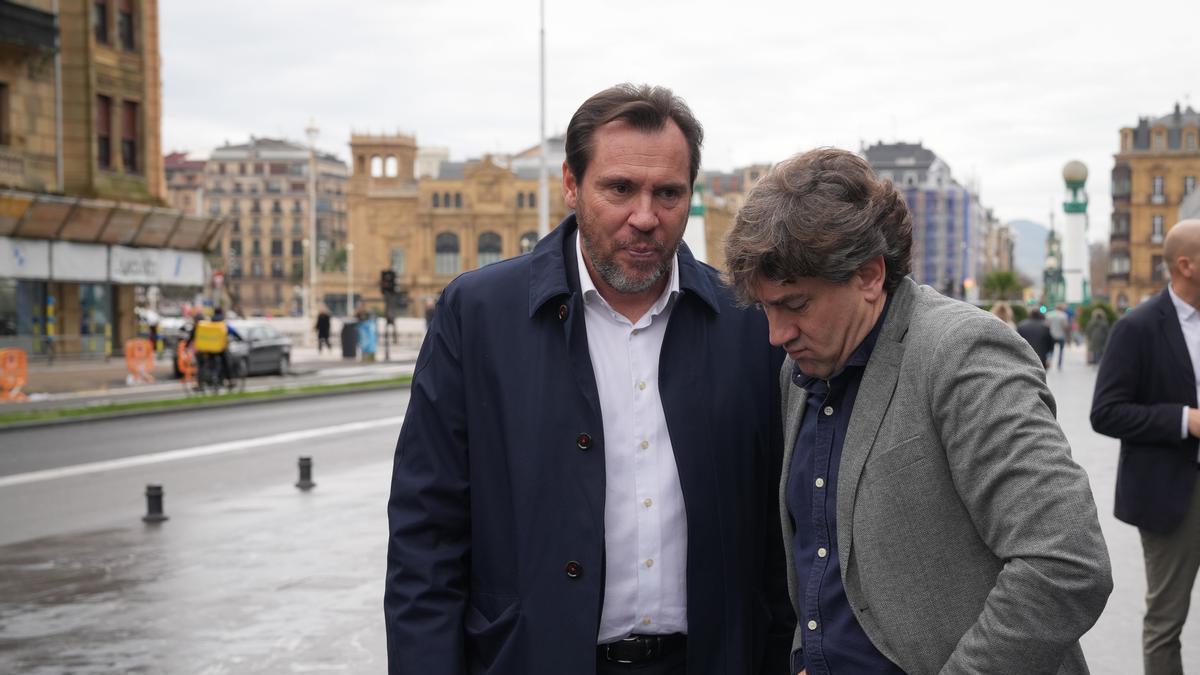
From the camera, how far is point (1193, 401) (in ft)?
16.7

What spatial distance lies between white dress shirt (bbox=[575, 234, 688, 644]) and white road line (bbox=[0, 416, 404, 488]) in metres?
11.9

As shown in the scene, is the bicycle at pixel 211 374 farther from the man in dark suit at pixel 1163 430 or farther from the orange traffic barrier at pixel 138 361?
the man in dark suit at pixel 1163 430

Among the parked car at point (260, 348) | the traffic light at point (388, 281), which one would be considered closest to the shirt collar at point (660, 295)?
the parked car at point (260, 348)

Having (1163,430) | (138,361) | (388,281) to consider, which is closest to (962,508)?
(1163,430)

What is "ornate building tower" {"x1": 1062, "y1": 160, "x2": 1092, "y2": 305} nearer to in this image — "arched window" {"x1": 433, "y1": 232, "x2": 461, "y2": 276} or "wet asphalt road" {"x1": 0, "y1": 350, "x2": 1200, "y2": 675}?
"wet asphalt road" {"x1": 0, "y1": 350, "x2": 1200, "y2": 675}

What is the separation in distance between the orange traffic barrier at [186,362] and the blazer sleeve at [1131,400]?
2505 centimetres

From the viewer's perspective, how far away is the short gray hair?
2455mm

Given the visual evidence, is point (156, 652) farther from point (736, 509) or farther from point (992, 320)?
point (992, 320)

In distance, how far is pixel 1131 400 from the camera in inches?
202

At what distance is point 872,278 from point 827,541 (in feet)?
1.82

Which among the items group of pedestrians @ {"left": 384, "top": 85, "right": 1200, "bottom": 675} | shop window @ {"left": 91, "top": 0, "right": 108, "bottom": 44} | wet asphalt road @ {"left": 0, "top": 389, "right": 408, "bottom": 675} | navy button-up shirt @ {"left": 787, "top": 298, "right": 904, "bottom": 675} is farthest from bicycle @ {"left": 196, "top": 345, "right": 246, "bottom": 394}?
navy button-up shirt @ {"left": 787, "top": 298, "right": 904, "bottom": 675}

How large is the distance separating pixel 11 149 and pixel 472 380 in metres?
33.1

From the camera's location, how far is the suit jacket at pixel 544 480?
115 inches

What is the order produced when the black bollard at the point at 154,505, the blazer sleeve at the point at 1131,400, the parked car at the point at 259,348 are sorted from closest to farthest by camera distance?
the blazer sleeve at the point at 1131,400 → the black bollard at the point at 154,505 → the parked car at the point at 259,348
